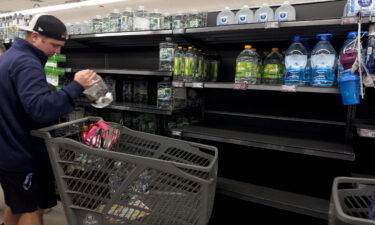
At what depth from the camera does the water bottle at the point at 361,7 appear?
5.08 feet

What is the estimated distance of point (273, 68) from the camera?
208cm

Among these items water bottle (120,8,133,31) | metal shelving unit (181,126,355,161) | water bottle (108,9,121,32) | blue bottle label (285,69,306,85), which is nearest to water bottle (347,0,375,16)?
blue bottle label (285,69,306,85)

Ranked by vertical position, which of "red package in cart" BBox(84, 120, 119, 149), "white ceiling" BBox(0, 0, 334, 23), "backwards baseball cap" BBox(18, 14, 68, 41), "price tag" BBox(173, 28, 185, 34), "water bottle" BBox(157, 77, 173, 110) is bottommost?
"red package in cart" BBox(84, 120, 119, 149)

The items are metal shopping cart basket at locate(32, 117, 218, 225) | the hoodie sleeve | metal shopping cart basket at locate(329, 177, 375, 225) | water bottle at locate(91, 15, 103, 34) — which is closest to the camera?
metal shopping cart basket at locate(329, 177, 375, 225)

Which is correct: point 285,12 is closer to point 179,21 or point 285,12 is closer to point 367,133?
point 179,21

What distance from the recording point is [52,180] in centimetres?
177

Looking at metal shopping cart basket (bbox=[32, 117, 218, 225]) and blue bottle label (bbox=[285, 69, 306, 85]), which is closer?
metal shopping cart basket (bbox=[32, 117, 218, 225])

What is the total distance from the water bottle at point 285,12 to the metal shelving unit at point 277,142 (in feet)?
3.17

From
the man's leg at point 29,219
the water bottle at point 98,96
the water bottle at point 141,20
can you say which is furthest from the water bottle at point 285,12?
the man's leg at point 29,219

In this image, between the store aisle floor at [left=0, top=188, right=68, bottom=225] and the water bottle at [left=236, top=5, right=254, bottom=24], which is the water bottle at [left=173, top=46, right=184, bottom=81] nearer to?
the water bottle at [left=236, top=5, right=254, bottom=24]

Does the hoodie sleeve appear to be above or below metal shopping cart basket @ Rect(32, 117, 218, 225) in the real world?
above

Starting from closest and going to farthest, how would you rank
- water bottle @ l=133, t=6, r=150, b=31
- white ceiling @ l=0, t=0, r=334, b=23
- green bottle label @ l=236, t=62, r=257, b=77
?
green bottle label @ l=236, t=62, r=257, b=77
water bottle @ l=133, t=6, r=150, b=31
white ceiling @ l=0, t=0, r=334, b=23

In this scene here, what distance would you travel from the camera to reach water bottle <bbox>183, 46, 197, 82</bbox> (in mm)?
2312

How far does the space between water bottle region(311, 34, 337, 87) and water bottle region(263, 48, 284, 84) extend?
272mm
